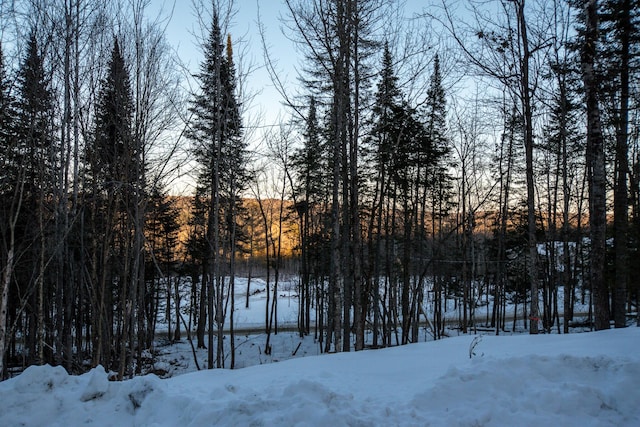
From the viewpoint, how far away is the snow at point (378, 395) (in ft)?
11.1

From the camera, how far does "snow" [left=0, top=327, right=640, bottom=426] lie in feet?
11.1

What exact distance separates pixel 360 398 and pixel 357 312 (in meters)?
5.70

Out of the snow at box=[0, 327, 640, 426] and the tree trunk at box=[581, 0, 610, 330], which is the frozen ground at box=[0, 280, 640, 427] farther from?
the tree trunk at box=[581, 0, 610, 330]

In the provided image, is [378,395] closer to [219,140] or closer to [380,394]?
[380,394]

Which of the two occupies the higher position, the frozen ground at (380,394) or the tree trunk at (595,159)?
the tree trunk at (595,159)

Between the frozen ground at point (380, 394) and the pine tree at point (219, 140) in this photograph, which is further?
the pine tree at point (219, 140)

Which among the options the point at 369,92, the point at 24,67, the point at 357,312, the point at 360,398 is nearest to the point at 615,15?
the point at 369,92

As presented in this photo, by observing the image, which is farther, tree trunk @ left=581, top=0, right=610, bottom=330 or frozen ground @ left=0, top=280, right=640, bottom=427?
tree trunk @ left=581, top=0, right=610, bottom=330

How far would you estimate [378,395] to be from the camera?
3918mm

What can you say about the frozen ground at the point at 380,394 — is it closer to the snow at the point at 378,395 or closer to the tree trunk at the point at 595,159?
the snow at the point at 378,395

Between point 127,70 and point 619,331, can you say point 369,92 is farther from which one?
point 619,331

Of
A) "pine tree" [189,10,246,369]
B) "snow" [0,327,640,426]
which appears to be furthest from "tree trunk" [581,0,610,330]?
"pine tree" [189,10,246,369]

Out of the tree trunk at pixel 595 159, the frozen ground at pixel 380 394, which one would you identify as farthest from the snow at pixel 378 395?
the tree trunk at pixel 595 159

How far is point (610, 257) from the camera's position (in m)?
17.8
